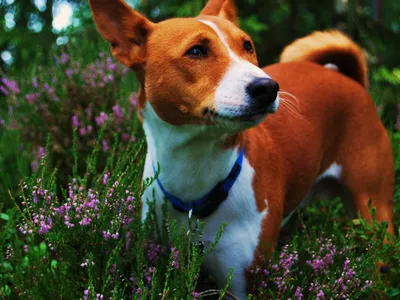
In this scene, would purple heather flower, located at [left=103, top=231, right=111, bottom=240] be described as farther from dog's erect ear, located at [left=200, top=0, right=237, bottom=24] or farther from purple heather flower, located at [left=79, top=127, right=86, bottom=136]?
purple heather flower, located at [left=79, top=127, right=86, bottom=136]

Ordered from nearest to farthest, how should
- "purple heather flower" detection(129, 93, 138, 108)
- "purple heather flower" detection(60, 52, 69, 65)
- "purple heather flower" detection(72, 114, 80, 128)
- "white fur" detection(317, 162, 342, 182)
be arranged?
1. "white fur" detection(317, 162, 342, 182)
2. "purple heather flower" detection(72, 114, 80, 128)
3. "purple heather flower" detection(129, 93, 138, 108)
4. "purple heather flower" detection(60, 52, 69, 65)

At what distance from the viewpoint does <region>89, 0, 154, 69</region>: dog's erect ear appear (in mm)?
2424

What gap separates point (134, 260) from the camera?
8.45 feet

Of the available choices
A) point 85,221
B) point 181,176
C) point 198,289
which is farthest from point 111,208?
point 198,289

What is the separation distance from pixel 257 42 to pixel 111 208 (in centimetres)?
384

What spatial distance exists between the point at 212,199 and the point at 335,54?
1414 mm

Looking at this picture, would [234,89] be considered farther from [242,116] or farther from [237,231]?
[237,231]

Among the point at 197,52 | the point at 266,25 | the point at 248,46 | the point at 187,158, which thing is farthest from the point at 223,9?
the point at 266,25

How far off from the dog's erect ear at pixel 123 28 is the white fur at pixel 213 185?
0.25 metres

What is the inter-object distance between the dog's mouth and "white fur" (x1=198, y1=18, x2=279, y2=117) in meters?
0.02

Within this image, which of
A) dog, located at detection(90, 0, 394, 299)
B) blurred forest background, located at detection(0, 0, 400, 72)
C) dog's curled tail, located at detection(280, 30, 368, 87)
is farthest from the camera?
blurred forest background, located at detection(0, 0, 400, 72)

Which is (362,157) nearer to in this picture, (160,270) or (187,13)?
(160,270)

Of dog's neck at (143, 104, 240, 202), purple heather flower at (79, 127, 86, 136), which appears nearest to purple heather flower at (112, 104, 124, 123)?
purple heather flower at (79, 127, 86, 136)

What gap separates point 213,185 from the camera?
8.06 ft
